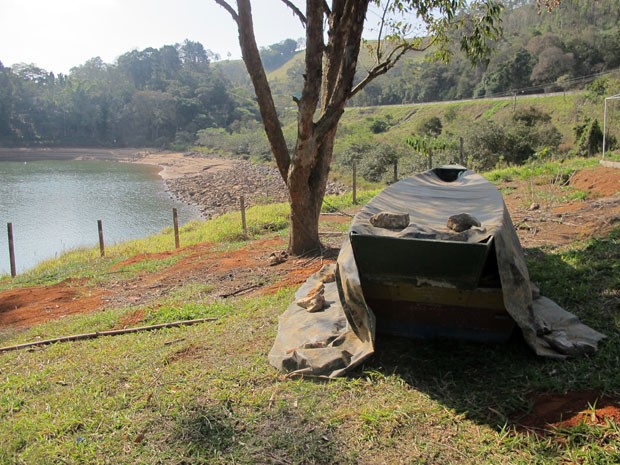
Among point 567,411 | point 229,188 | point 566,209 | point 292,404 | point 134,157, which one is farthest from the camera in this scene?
point 134,157

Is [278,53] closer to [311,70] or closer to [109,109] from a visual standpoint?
[109,109]

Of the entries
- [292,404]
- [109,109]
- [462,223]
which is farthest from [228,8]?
[109,109]

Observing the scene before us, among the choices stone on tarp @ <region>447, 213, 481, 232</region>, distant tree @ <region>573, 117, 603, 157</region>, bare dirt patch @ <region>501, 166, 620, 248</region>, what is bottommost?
bare dirt patch @ <region>501, 166, 620, 248</region>

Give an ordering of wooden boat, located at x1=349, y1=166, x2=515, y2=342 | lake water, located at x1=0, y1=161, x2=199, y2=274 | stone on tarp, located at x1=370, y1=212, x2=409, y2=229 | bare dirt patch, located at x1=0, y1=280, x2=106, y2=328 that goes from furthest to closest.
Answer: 1. lake water, located at x1=0, y1=161, x2=199, y2=274
2. bare dirt patch, located at x1=0, y1=280, x2=106, y2=328
3. stone on tarp, located at x1=370, y1=212, x2=409, y2=229
4. wooden boat, located at x1=349, y1=166, x2=515, y2=342

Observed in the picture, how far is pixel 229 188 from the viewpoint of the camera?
32219mm

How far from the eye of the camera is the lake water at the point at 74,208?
2045 centimetres

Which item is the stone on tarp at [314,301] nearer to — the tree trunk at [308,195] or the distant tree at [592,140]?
the tree trunk at [308,195]

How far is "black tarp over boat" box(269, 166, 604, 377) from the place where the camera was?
351cm

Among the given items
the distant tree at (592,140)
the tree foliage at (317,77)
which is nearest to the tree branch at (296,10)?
the tree foliage at (317,77)

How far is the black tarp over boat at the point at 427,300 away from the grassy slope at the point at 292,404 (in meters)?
0.14

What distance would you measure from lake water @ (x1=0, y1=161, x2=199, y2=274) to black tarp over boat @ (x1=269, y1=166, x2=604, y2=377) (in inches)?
545

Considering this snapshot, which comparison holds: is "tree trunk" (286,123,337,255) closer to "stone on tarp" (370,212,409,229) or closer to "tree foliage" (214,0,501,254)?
"tree foliage" (214,0,501,254)

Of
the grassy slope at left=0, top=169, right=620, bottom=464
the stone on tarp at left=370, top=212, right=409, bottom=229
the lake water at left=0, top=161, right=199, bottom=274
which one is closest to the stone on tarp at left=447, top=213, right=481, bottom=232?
the stone on tarp at left=370, top=212, right=409, bottom=229

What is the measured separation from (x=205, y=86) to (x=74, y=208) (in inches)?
1948
